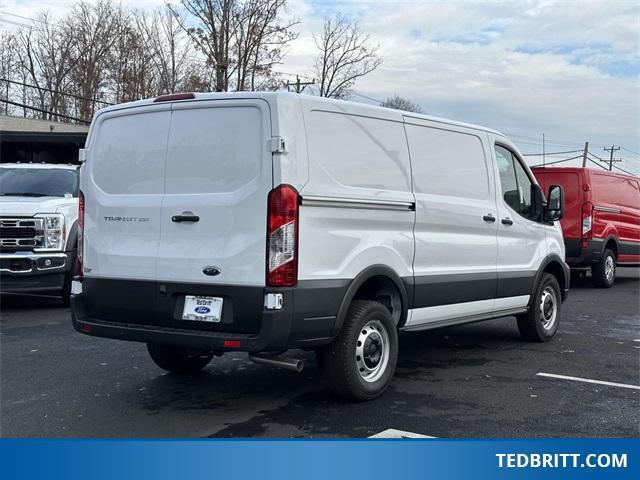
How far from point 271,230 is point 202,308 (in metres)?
0.75

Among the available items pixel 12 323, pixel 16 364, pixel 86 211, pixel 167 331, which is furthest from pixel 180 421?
pixel 12 323

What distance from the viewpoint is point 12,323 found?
9047 mm

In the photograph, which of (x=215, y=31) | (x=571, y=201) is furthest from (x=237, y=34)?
(x=571, y=201)

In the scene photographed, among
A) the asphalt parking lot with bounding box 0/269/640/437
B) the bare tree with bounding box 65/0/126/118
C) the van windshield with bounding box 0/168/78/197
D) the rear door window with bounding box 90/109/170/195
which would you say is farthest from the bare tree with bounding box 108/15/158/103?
the rear door window with bounding box 90/109/170/195

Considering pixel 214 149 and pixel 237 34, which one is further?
pixel 237 34

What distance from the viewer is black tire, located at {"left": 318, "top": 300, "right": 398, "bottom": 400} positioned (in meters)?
5.24

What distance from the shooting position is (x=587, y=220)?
44.1 ft

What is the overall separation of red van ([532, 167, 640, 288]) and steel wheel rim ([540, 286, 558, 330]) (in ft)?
18.5

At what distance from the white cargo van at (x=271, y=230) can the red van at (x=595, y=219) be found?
7726 mm

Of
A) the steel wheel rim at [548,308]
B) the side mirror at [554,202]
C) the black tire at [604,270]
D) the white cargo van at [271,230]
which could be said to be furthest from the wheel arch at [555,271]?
the black tire at [604,270]

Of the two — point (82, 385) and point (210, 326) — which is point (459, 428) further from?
point (82, 385)

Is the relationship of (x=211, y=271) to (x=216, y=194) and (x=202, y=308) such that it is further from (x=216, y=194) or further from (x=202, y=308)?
(x=216, y=194)

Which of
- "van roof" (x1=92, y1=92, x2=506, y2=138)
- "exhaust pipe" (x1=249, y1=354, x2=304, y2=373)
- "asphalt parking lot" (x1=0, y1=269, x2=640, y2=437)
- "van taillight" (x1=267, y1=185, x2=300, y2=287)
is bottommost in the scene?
"asphalt parking lot" (x1=0, y1=269, x2=640, y2=437)

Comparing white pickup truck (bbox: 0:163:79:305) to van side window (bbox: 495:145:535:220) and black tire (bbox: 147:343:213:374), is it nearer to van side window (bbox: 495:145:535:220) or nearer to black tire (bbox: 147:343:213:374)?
black tire (bbox: 147:343:213:374)
